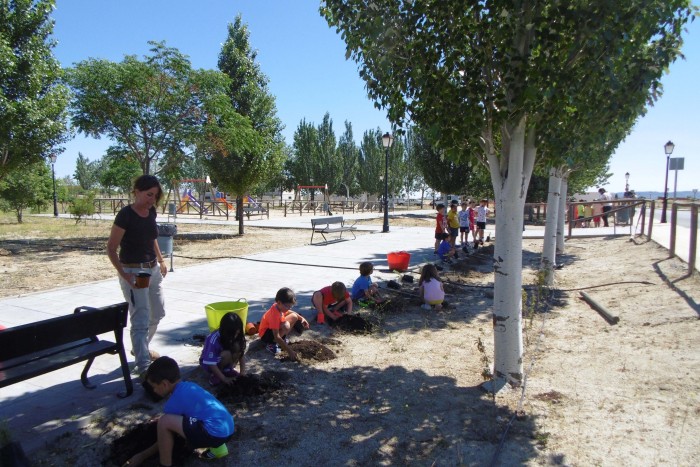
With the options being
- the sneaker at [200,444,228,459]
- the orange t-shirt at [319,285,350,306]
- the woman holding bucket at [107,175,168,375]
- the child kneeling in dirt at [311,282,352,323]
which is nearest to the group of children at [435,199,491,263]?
the child kneeling in dirt at [311,282,352,323]

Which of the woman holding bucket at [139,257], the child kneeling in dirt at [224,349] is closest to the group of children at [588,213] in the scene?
the child kneeling in dirt at [224,349]

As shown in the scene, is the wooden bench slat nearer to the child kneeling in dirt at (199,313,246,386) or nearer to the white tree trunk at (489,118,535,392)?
the child kneeling in dirt at (199,313,246,386)

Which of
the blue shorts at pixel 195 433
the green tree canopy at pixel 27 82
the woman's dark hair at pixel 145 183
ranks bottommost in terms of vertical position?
the blue shorts at pixel 195 433

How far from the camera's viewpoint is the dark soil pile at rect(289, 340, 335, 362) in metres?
4.98

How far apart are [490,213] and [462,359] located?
3228 cm

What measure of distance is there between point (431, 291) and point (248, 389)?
151 inches

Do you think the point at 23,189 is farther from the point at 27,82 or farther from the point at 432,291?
the point at 432,291

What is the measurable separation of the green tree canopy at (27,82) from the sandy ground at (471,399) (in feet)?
30.2

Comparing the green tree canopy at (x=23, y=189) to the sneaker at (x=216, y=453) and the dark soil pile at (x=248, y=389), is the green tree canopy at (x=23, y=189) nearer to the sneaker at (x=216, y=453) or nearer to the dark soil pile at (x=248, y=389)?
the dark soil pile at (x=248, y=389)

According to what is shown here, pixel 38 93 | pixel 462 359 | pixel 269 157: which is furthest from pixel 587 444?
pixel 269 157

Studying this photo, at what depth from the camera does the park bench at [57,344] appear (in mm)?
3074

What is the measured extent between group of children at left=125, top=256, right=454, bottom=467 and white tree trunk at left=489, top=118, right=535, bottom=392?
210 cm

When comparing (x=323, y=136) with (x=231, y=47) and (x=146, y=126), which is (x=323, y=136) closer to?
(x=231, y=47)

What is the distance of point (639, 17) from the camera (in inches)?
137
